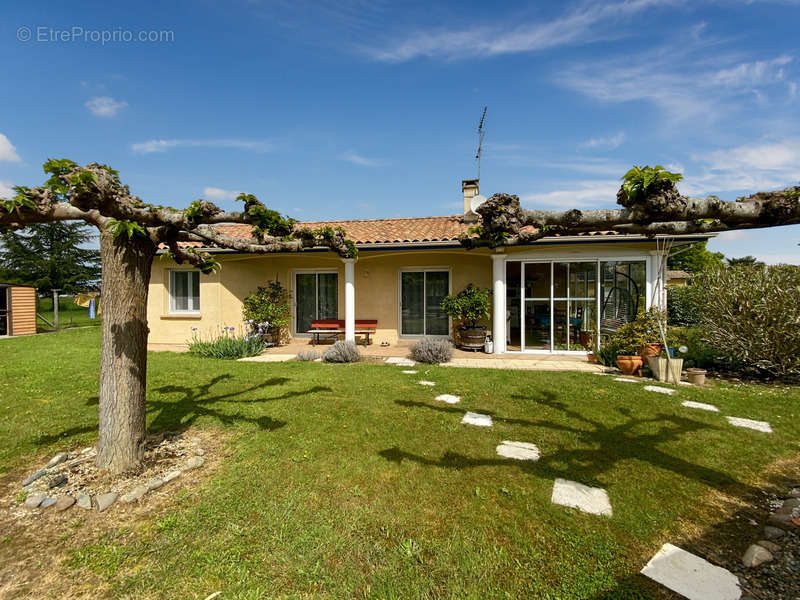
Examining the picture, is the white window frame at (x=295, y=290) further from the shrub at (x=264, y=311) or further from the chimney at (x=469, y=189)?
the chimney at (x=469, y=189)

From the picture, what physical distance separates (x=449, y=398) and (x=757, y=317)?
669cm

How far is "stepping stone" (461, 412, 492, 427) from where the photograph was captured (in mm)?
4789

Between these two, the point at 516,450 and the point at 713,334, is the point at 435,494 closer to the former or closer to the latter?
the point at 516,450

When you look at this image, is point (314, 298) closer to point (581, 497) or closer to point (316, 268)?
point (316, 268)

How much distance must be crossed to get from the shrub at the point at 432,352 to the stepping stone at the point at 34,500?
707cm

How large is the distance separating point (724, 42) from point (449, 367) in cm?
880

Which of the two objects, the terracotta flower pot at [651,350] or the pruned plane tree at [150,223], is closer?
the pruned plane tree at [150,223]

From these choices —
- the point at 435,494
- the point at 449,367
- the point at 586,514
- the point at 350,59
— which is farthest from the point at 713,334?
the point at 350,59

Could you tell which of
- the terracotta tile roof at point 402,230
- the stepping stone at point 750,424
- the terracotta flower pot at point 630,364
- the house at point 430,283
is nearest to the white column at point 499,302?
the house at point 430,283

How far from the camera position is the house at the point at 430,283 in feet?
32.1

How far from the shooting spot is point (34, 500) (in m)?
3.01

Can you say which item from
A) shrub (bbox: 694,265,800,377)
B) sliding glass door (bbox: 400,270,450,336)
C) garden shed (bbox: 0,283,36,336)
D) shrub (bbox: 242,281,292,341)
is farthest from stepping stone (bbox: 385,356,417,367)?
garden shed (bbox: 0,283,36,336)

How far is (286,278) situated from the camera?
42.6ft

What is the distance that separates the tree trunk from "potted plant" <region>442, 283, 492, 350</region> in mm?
8405
